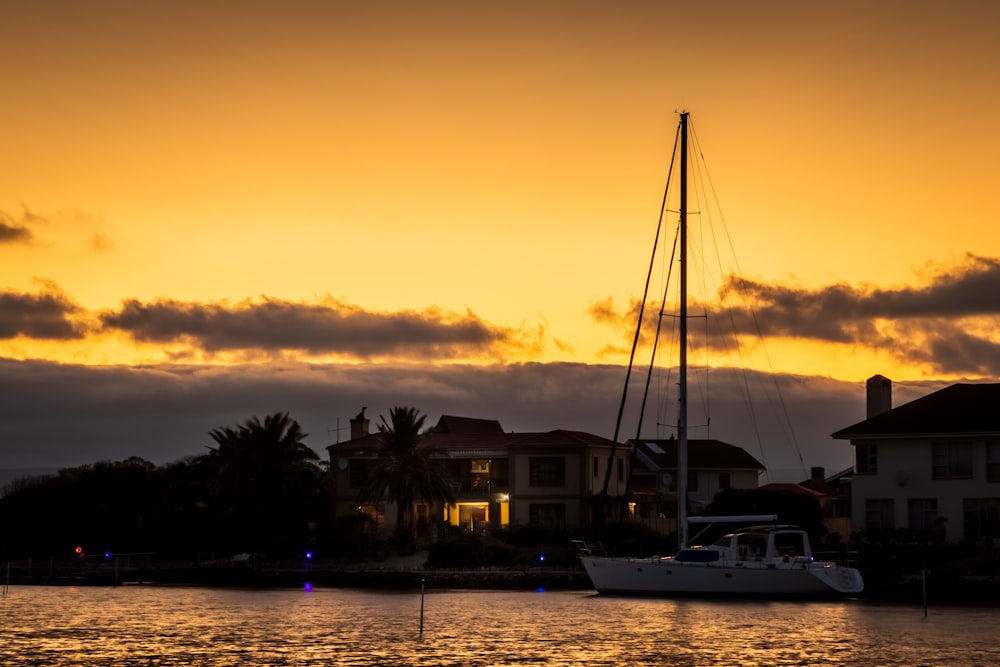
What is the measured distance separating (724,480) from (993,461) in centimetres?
3854

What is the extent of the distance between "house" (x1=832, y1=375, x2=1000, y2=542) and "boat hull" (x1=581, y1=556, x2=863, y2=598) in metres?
11.3

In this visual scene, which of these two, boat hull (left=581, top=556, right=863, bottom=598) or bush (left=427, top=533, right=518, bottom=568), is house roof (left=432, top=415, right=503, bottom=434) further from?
boat hull (left=581, top=556, right=863, bottom=598)

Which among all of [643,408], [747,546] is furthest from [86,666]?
[643,408]

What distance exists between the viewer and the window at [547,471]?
96.1 m

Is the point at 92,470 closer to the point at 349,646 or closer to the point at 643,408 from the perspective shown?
the point at 643,408

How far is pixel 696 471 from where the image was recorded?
10919cm

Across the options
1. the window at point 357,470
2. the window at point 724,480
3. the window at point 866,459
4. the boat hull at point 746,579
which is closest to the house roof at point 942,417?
the window at point 866,459

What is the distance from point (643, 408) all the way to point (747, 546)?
528 inches

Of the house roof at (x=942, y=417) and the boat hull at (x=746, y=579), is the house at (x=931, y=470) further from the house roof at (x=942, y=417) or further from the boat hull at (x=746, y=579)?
the boat hull at (x=746, y=579)

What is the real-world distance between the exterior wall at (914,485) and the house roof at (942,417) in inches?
22.8

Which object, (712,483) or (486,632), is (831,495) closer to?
(712,483)

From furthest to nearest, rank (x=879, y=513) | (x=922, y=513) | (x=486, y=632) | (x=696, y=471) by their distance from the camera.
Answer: (x=696, y=471)
(x=879, y=513)
(x=922, y=513)
(x=486, y=632)

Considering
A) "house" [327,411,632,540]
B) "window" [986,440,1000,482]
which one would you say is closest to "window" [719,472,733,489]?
"house" [327,411,632,540]

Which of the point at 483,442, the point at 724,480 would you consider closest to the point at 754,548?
the point at 483,442
